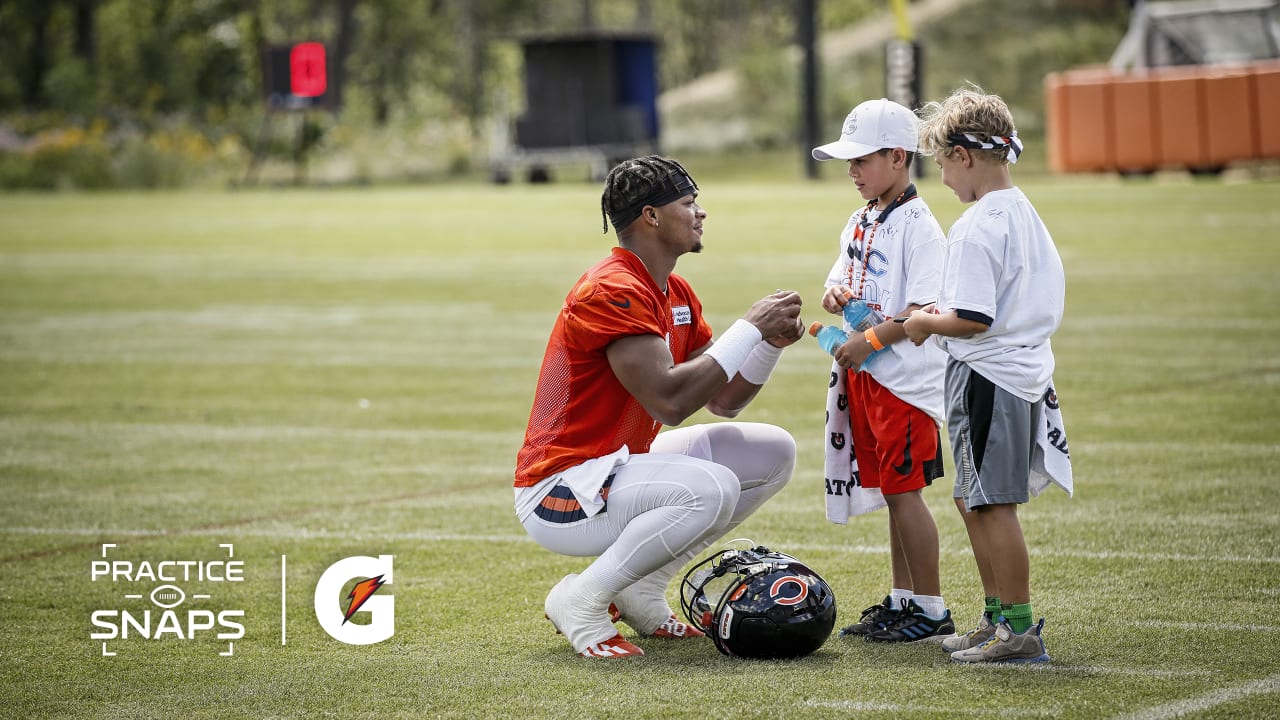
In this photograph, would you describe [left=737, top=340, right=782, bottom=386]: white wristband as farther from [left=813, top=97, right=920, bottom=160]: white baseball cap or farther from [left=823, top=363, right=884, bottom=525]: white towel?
[left=813, top=97, right=920, bottom=160]: white baseball cap

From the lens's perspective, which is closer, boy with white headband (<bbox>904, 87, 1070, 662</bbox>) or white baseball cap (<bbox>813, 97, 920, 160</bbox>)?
boy with white headband (<bbox>904, 87, 1070, 662</bbox>)

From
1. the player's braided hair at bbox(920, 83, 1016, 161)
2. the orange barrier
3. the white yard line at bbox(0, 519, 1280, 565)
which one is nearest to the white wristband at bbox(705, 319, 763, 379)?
the player's braided hair at bbox(920, 83, 1016, 161)

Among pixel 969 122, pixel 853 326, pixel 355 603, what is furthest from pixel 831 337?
pixel 355 603

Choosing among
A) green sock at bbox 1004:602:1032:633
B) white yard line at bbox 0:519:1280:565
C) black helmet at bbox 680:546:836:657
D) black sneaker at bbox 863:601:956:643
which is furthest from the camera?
white yard line at bbox 0:519:1280:565

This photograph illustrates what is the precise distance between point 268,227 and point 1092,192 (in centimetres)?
1498

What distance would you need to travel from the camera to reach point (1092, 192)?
98.4 ft

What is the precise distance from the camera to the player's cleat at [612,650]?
18.0ft

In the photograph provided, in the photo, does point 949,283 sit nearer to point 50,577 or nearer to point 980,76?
point 50,577

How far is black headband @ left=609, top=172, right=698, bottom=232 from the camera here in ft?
18.0

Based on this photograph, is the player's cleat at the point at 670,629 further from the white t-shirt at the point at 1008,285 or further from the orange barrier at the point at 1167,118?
the orange barrier at the point at 1167,118

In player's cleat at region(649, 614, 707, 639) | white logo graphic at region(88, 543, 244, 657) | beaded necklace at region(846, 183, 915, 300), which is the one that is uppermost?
beaded necklace at region(846, 183, 915, 300)

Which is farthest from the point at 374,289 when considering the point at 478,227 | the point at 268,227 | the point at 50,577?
the point at 50,577

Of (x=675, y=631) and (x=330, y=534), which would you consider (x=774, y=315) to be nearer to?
(x=675, y=631)

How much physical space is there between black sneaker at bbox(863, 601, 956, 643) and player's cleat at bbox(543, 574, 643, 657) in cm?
83
